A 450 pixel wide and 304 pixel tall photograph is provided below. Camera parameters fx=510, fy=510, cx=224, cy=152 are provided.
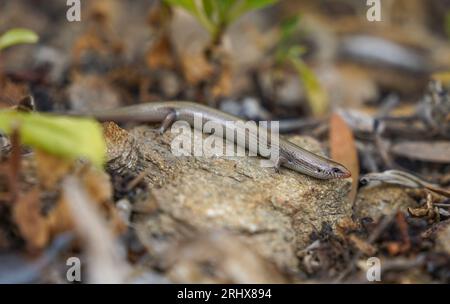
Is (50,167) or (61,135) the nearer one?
(61,135)

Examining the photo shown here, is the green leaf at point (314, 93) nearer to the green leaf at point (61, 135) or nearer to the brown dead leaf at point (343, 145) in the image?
the brown dead leaf at point (343, 145)

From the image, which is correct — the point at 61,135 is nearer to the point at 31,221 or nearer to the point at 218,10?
the point at 31,221

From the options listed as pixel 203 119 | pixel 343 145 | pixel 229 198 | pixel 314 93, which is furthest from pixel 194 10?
pixel 229 198

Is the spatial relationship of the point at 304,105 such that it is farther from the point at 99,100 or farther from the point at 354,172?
the point at 99,100

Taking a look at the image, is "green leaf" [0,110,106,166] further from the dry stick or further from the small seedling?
the small seedling

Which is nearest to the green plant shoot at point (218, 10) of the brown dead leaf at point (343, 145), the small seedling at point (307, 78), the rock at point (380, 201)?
the small seedling at point (307, 78)

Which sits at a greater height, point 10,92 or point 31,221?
point 10,92
